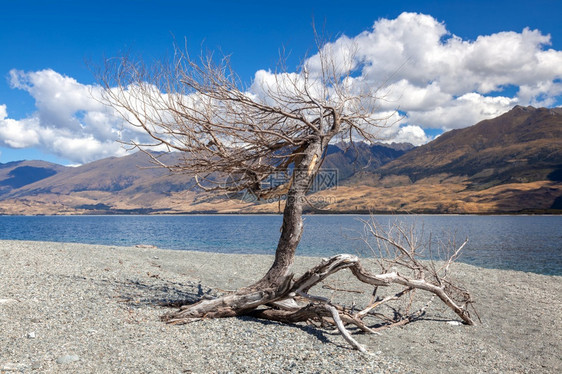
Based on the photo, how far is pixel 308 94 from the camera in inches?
388

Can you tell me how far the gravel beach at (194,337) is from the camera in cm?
709

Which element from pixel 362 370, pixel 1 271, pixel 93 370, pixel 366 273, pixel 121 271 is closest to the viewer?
pixel 93 370

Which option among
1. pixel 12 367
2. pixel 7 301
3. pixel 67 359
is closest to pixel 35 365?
pixel 12 367

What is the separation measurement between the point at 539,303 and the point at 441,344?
8.58 meters

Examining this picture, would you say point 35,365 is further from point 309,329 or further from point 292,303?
point 292,303

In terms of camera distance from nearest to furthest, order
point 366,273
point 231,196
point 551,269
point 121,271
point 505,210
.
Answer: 1. point 366,273
2. point 231,196
3. point 121,271
4. point 551,269
5. point 505,210

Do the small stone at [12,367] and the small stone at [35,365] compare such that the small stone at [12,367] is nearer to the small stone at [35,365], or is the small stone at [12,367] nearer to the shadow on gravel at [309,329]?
the small stone at [35,365]

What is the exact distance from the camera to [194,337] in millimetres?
8414

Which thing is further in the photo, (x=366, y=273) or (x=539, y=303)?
(x=539, y=303)

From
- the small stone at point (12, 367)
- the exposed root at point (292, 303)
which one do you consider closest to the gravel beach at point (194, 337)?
the small stone at point (12, 367)

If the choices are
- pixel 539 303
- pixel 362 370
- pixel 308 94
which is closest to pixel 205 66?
pixel 308 94

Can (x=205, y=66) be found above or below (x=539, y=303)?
above

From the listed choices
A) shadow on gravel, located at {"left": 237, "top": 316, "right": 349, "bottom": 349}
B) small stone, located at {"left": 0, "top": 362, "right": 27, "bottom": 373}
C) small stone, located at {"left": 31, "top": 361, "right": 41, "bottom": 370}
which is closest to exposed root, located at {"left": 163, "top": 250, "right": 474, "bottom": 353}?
shadow on gravel, located at {"left": 237, "top": 316, "right": 349, "bottom": 349}

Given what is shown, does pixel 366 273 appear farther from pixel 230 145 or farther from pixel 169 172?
pixel 169 172
